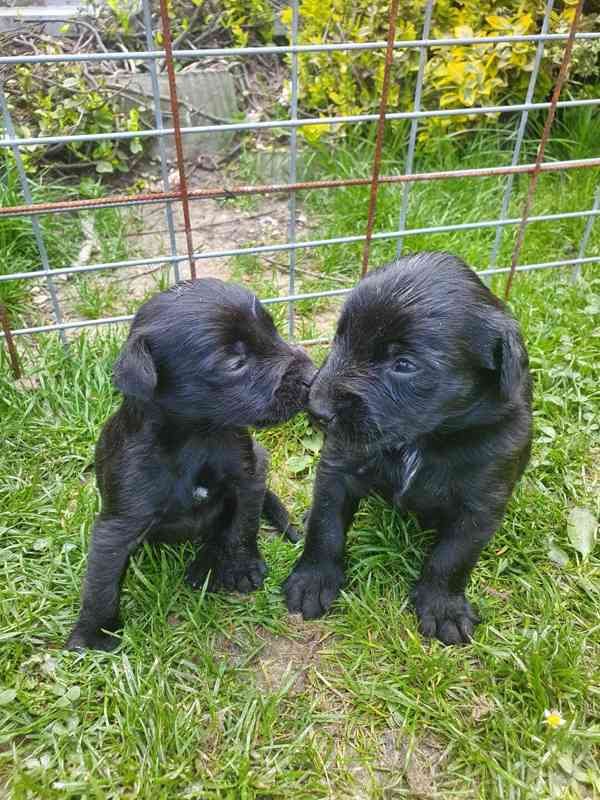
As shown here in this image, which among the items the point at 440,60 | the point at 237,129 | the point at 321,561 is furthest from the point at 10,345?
the point at 440,60

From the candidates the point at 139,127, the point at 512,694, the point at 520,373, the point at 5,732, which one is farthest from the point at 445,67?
the point at 5,732

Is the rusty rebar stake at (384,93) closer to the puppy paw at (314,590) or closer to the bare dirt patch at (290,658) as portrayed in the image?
the puppy paw at (314,590)

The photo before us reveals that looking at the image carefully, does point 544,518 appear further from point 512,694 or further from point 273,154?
point 273,154

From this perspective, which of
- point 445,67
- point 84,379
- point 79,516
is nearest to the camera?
point 79,516

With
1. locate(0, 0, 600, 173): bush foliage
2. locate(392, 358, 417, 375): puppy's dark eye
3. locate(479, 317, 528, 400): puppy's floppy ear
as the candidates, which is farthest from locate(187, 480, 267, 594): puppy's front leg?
locate(0, 0, 600, 173): bush foliage

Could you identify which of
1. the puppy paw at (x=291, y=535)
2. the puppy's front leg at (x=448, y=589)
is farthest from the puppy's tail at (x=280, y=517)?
the puppy's front leg at (x=448, y=589)

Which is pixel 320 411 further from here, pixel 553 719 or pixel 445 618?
pixel 553 719
